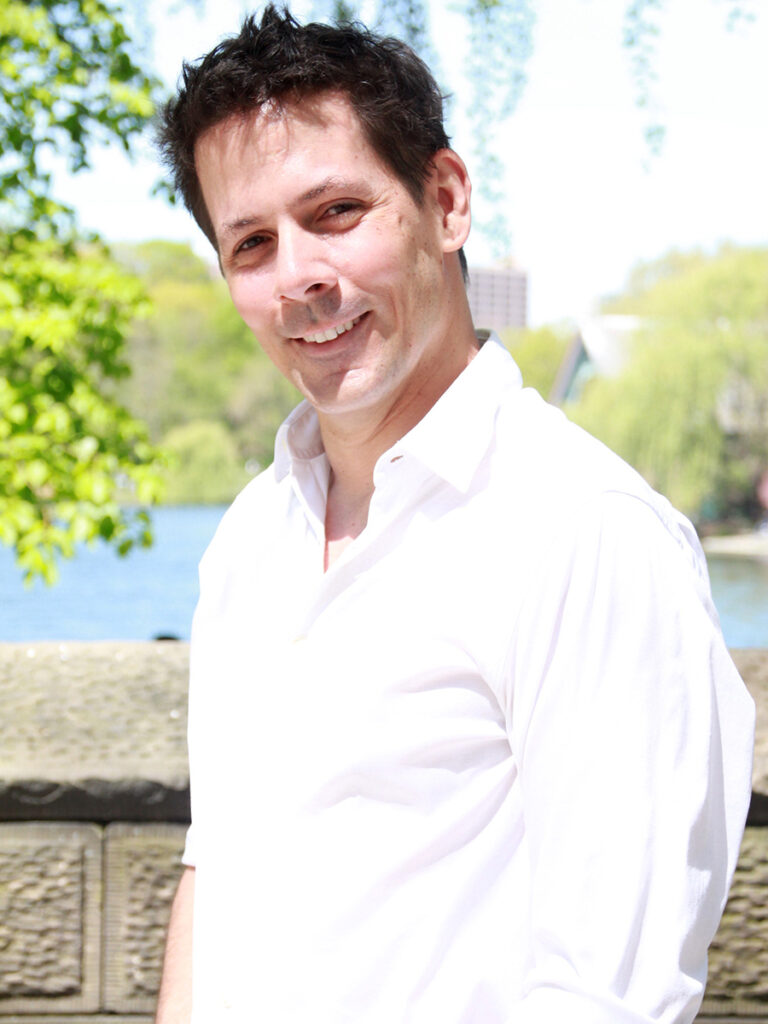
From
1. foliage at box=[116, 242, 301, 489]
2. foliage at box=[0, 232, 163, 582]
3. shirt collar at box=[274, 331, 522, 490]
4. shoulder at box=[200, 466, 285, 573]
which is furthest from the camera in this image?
foliage at box=[116, 242, 301, 489]

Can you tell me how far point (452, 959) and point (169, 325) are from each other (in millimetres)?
26535

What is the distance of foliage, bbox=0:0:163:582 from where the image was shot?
9.67 feet

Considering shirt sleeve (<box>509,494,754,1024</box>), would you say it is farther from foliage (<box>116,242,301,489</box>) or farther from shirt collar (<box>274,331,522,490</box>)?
foliage (<box>116,242,301,489</box>)

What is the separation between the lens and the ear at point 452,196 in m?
1.20

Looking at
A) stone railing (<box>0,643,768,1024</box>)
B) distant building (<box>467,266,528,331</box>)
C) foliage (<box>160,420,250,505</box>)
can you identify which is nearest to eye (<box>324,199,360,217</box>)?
distant building (<box>467,266,528,331</box>)

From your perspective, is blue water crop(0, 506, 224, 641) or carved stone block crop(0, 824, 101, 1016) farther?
blue water crop(0, 506, 224, 641)

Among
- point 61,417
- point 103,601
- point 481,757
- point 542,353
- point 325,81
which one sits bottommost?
point 542,353

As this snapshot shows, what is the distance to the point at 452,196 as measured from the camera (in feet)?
3.99

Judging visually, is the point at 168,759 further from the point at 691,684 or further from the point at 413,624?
the point at 691,684

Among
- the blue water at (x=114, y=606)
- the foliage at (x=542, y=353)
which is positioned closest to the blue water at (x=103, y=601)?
the blue water at (x=114, y=606)

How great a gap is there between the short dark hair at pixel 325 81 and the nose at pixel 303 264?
116 mm

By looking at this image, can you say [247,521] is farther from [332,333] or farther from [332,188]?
[332,188]

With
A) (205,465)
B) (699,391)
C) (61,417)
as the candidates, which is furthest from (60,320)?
(699,391)

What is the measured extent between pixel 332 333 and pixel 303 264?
7 cm
